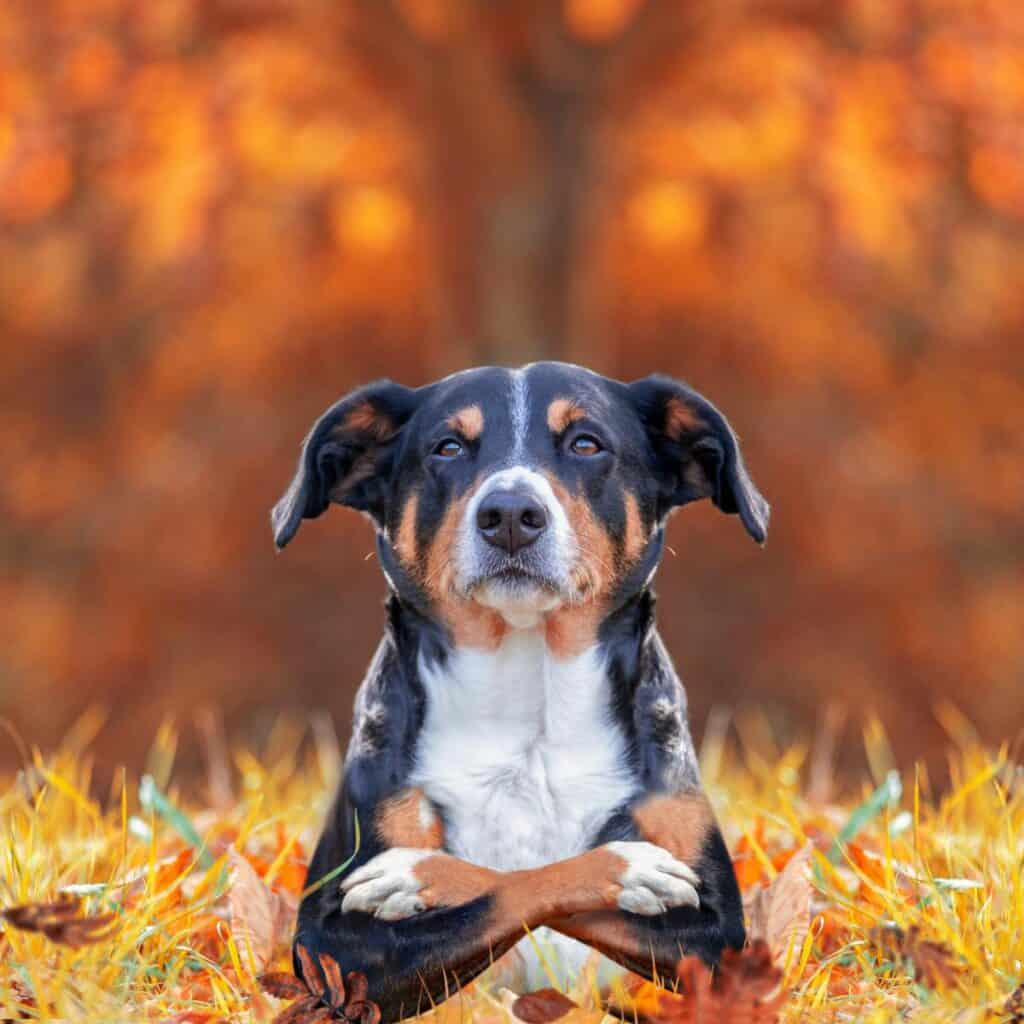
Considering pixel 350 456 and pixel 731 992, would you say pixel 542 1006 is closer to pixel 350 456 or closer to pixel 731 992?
pixel 731 992

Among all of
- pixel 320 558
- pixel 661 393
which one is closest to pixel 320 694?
pixel 320 558

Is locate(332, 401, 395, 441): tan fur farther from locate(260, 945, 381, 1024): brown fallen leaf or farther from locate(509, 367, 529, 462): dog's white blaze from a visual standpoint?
locate(260, 945, 381, 1024): brown fallen leaf

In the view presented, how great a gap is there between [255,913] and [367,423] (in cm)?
125

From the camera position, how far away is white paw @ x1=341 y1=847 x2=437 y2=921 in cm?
320

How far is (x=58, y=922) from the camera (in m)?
3.10

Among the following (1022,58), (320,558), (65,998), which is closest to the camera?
(65,998)

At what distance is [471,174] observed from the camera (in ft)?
30.8

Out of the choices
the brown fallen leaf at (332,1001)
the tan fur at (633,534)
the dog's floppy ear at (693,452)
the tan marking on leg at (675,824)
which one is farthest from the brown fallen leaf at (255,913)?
the dog's floppy ear at (693,452)

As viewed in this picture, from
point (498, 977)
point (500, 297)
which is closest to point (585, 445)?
point (498, 977)

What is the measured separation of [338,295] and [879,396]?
507cm

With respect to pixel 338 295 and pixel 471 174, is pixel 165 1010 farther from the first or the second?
pixel 338 295

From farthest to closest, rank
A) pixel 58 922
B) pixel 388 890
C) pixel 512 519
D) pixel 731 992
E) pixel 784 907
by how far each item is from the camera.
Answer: pixel 784 907 < pixel 512 519 < pixel 388 890 < pixel 58 922 < pixel 731 992

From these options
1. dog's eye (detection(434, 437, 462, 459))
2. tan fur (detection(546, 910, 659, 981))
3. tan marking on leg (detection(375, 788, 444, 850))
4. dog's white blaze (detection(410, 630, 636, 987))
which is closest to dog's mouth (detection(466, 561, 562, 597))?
dog's white blaze (detection(410, 630, 636, 987))

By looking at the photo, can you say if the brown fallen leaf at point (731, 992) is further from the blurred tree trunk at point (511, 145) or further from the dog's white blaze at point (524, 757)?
the blurred tree trunk at point (511, 145)
